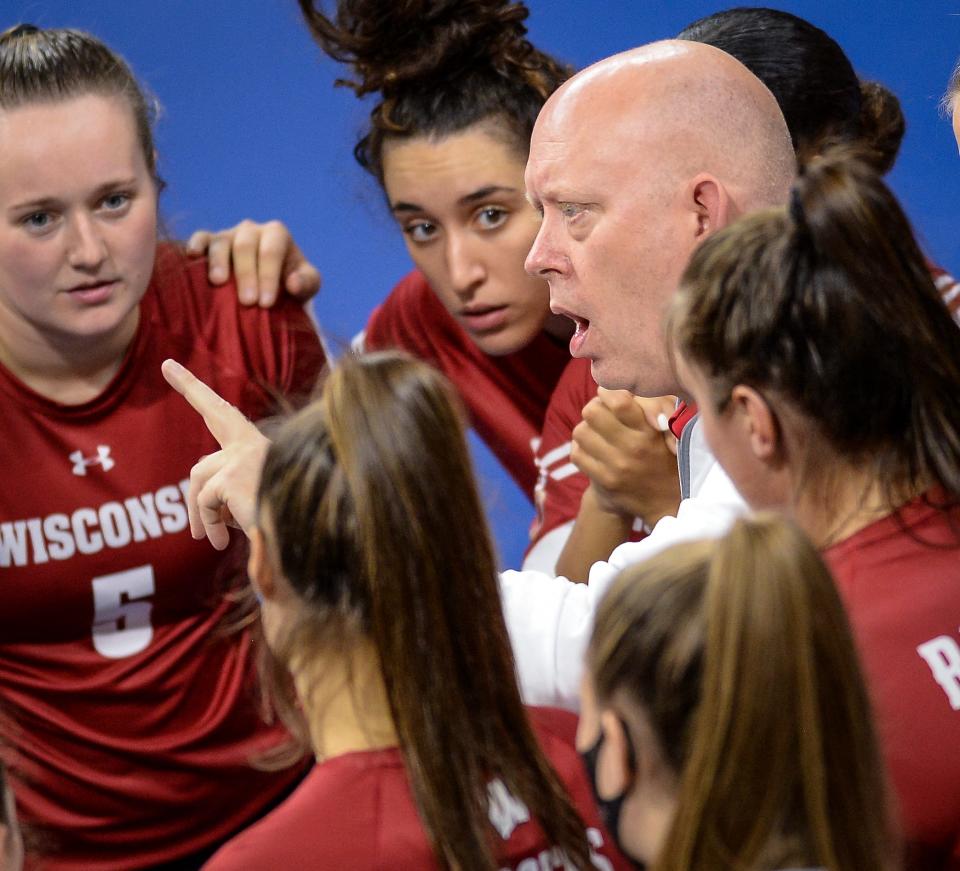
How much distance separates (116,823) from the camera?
1614 millimetres

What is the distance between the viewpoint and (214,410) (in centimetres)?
126

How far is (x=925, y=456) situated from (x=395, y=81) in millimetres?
1031

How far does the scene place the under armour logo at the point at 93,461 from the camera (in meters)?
1.63

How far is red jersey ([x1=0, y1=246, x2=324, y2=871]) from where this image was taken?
1596 mm

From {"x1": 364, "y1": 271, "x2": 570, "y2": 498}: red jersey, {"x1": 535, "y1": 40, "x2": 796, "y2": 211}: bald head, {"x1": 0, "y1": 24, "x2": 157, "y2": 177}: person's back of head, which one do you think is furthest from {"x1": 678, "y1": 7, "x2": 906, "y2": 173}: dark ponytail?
{"x1": 0, "y1": 24, "x2": 157, "y2": 177}: person's back of head

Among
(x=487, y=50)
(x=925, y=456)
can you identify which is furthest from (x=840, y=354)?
(x=487, y=50)

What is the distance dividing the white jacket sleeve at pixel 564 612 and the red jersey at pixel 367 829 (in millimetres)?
210

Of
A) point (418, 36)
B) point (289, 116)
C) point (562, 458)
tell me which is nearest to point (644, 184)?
point (562, 458)

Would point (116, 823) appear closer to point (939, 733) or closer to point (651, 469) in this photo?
point (651, 469)

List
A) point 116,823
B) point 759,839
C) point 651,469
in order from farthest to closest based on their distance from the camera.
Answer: point 116,823 < point 651,469 < point 759,839

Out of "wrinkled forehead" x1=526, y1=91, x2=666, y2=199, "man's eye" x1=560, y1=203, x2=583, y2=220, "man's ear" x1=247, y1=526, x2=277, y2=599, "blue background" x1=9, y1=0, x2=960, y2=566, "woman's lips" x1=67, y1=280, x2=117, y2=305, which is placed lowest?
"man's ear" x1=247, y1=526, x2=277, y2=599

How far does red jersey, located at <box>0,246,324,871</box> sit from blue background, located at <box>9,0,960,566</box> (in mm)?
1246

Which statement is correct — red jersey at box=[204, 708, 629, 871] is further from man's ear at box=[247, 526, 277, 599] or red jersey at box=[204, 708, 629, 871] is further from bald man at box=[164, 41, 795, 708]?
bald man at box=[164, 41, 795, 708]

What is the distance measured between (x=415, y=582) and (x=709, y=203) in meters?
0.51
